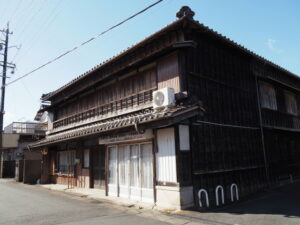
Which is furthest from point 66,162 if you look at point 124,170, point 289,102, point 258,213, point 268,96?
point 289,102

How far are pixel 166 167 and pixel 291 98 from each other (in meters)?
11.5

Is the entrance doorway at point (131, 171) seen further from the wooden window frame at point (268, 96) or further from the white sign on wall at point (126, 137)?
the wooden window frame at point (268, 96)

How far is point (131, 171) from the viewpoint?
32.8 feet

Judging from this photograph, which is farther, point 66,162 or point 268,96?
point 66,162

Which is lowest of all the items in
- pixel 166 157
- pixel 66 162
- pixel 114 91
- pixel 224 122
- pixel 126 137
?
pixel 66 162

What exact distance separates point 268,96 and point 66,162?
13324mm

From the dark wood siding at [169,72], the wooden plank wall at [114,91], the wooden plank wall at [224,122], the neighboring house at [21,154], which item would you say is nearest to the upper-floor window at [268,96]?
the wooden plank wall at [224,122]

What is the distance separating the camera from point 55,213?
7.93 m

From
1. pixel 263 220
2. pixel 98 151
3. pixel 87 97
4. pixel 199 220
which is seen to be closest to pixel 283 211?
pixel 263 220

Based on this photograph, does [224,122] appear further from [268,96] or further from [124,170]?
[268,96]

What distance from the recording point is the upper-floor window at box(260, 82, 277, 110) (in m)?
13.1

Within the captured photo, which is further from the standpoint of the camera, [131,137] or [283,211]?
[131,137]

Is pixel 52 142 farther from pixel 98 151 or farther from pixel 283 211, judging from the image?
pixel 283 211

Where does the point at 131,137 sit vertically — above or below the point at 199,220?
above
